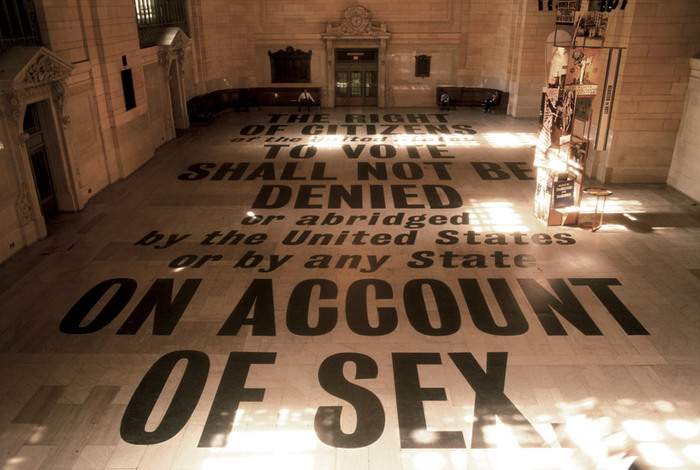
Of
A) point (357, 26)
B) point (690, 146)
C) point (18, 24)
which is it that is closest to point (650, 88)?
point (690, 146)

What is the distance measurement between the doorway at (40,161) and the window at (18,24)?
167 cm

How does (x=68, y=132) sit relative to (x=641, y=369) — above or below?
above

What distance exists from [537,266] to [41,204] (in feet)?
40.6

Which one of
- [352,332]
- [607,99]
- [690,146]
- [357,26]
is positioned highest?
[357,26]

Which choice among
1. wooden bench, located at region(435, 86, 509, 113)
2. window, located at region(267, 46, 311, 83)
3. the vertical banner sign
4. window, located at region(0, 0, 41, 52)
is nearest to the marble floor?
the vertical banner sign

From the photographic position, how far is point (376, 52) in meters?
27.6

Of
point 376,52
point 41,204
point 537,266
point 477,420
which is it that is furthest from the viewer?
point 376,52

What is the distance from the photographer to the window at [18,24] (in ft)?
39.2

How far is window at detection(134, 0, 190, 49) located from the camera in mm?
19656

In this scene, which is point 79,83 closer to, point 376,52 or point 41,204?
point 41,204

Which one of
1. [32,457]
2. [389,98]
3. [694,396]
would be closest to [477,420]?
[694,396]

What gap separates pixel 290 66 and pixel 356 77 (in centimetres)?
356

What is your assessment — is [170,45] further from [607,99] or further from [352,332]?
[352,332]

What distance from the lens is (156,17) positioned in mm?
21141
